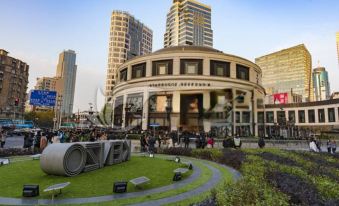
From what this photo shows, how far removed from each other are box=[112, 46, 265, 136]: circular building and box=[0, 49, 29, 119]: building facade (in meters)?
57.7

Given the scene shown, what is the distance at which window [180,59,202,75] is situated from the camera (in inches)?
2309

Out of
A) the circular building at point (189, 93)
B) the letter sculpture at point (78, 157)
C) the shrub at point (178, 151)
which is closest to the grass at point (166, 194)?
the letter sculpture at point (78, 157)

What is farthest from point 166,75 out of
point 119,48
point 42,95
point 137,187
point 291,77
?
point 291,77

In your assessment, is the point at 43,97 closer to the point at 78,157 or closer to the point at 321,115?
the point at 78,157

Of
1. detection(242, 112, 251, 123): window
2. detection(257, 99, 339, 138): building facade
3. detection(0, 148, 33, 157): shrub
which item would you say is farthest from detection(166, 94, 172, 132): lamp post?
detection(0, 148, 33, 157): shrub

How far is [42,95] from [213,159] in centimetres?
3080

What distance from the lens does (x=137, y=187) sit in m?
10.1

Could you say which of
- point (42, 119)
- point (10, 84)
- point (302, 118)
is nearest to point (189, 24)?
point (302, 118)

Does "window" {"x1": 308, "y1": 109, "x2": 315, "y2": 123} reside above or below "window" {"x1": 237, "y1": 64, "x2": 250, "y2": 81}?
below

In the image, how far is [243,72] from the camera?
210 feet

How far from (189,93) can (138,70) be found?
16.3 metres

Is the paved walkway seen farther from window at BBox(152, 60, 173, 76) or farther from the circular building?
window at BBox(152, 60, 173, 76)

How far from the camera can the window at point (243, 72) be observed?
6314 cm

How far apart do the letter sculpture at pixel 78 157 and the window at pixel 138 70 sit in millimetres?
46208
